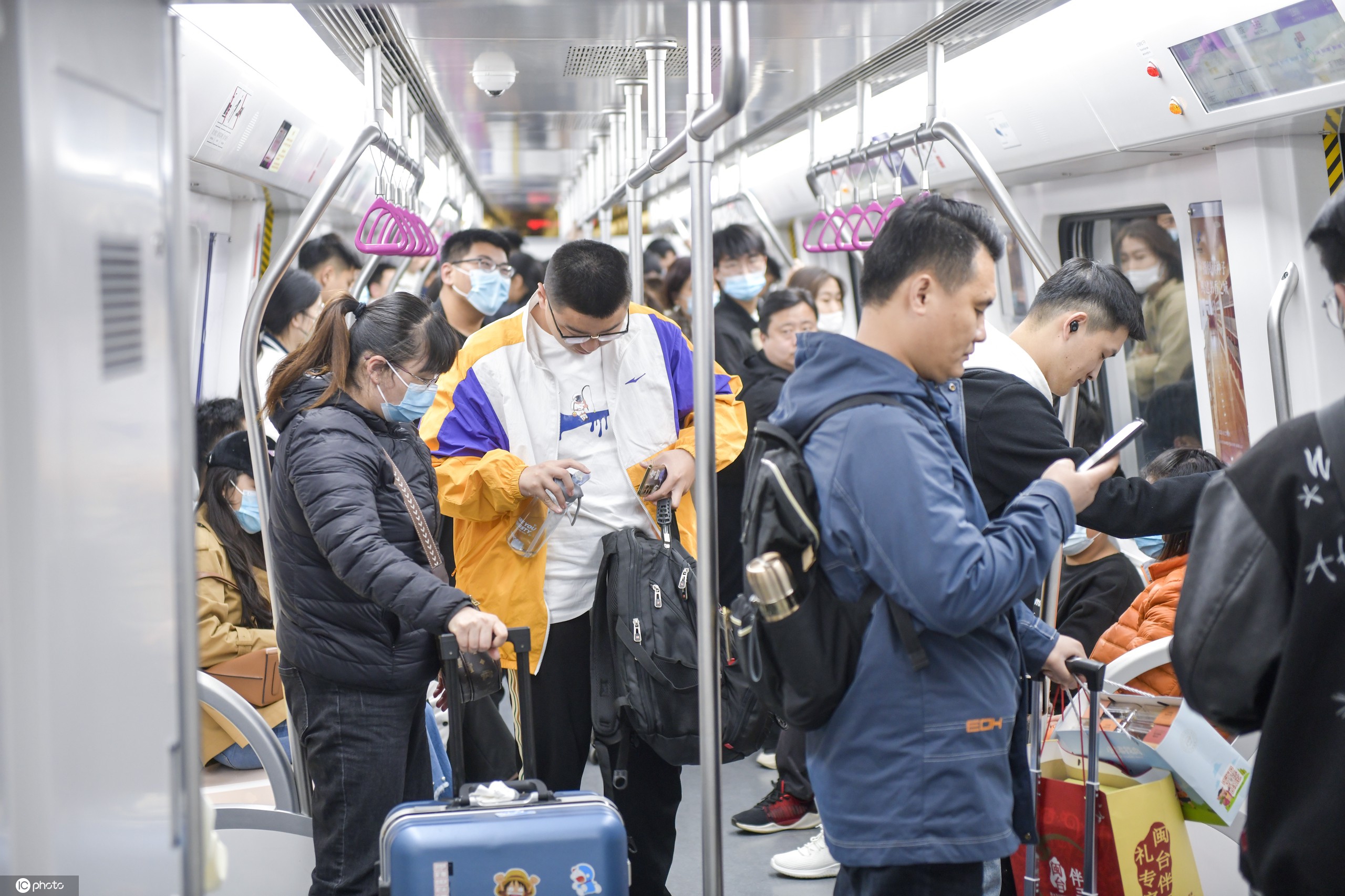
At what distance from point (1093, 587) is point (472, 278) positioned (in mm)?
2705

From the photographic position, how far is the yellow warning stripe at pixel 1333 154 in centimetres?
385

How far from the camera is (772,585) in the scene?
5.85 ft

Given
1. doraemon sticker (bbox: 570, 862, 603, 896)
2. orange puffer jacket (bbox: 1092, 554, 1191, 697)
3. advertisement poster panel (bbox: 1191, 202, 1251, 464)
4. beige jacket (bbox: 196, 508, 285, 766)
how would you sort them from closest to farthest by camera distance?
doraemon sticker (bbox: 570, 862, 603, 896)
orange puffer jacket (bbox: 1092, 554, 1191, 697)
beige jacket (bbox: 196, 508, 285, 766)
advertisement poster panel (bbox: 1191, 202, 1251, 464)

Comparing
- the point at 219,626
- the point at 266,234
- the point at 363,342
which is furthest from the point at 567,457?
the point at 266,234

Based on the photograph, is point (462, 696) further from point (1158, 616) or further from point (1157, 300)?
point (1157, 300)

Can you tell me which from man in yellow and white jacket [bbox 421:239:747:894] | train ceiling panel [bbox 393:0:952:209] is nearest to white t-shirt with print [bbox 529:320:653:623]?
man in yellow and white jacket [bbox 421:239:747:894]

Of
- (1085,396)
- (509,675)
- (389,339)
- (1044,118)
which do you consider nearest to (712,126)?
(389,339)

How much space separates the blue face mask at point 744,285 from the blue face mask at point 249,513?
280cm

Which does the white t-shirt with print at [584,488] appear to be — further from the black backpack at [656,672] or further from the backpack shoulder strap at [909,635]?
the backpack shoulder strap at [909,635]

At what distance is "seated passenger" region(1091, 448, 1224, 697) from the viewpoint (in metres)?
2.95

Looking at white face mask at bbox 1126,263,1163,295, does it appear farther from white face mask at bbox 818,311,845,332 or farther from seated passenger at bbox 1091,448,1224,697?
seated passenger at bbox 1091,448,1224,697

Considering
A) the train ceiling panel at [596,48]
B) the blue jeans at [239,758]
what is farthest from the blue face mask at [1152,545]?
the blue jeans at [239,758]

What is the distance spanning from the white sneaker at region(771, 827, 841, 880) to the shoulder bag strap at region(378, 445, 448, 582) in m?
1.72

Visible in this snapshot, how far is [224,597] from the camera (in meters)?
3.72
